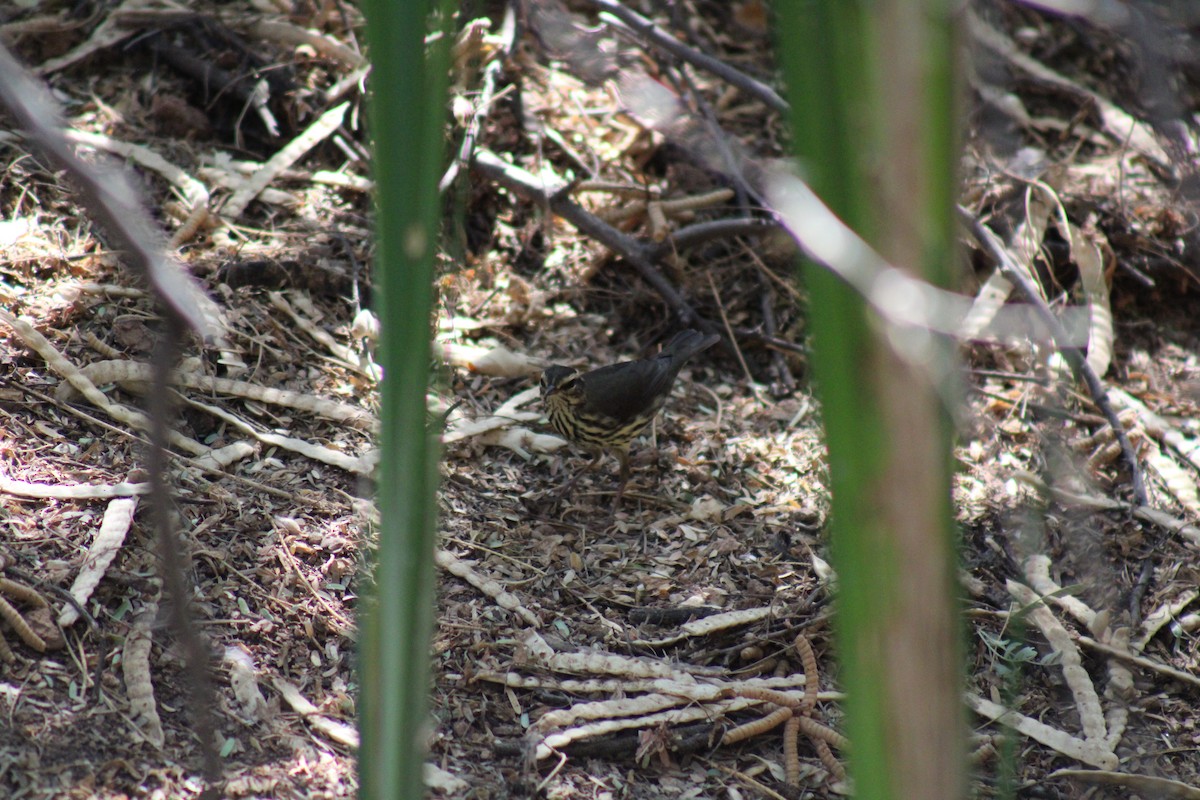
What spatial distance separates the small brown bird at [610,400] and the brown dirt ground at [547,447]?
21 cm

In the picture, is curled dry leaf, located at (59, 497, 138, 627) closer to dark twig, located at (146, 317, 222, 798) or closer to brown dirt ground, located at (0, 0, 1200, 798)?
brown dirt ground, located at (0, 0, 1200, 798)

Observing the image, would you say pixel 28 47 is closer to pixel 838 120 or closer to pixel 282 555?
pixel 282 555

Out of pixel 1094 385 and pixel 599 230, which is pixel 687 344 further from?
pixel 1094 385

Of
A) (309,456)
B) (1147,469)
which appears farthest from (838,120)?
(1147,469)

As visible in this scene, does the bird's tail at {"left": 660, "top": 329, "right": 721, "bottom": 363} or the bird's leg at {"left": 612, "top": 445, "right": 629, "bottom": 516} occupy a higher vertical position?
the bird's tail at {"left": 660, "top": 329, "right": 721, "bottom": 363}

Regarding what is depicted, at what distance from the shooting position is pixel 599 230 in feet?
15.2

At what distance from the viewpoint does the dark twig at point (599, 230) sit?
4.57 meters

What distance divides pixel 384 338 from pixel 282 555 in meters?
2.38

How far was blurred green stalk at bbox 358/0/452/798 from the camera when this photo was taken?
2.89ft

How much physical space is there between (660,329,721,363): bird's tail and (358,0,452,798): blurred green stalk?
3316 millimetres

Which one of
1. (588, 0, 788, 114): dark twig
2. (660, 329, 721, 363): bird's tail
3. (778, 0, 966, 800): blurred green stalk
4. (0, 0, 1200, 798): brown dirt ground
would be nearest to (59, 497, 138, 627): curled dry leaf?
(0, 0, 1200, 798): brown dirt ground

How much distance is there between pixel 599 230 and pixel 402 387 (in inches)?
149

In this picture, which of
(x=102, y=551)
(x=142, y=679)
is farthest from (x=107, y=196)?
(x=102, y=551)

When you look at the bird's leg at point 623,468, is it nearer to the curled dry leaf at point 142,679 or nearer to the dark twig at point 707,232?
the dark twig at point 707,232
